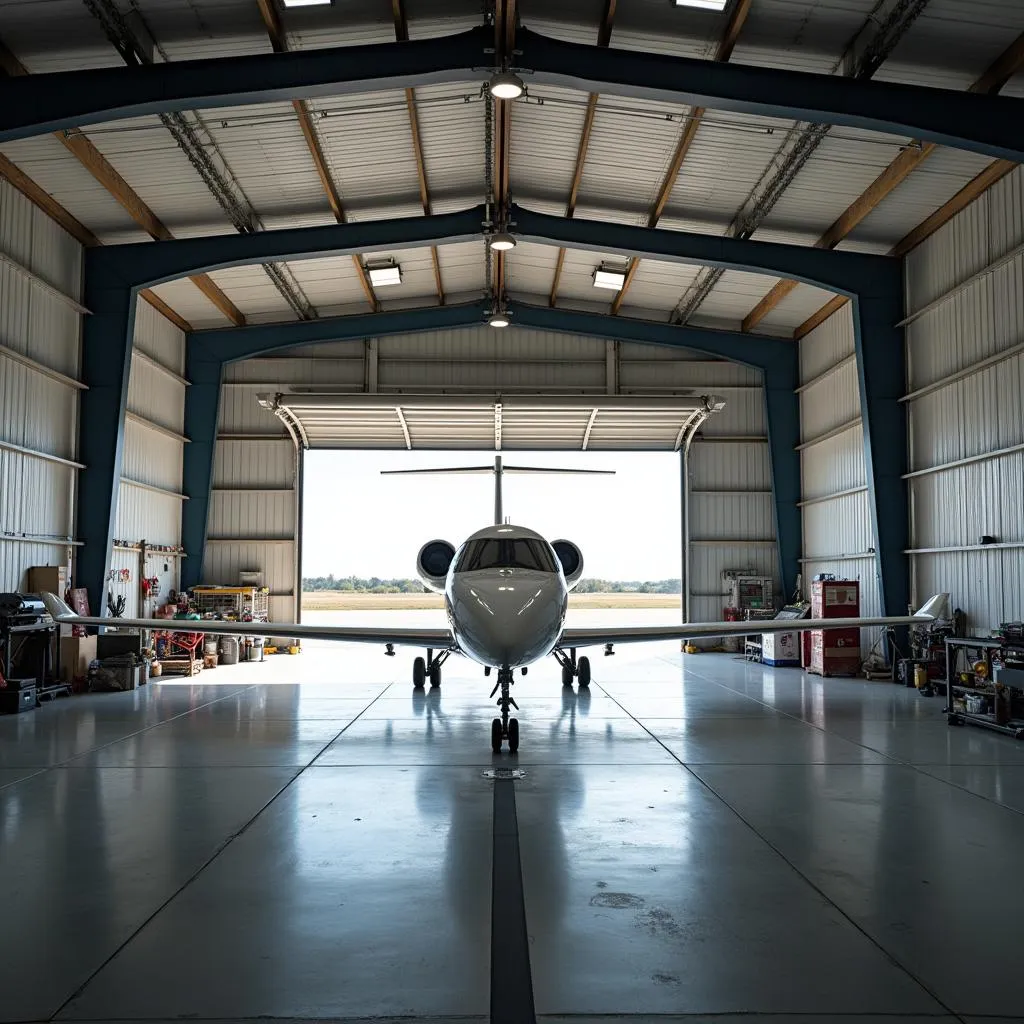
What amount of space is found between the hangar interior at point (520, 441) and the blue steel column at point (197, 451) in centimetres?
13

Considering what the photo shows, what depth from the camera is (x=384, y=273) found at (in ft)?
71.2

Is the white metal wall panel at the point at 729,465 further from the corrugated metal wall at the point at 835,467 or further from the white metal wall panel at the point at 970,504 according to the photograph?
the white metal wall panel at the point at 970,504

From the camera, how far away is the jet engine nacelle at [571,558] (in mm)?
14555

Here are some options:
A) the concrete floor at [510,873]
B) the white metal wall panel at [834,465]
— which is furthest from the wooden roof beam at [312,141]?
the white metal wall panel at [834,465]

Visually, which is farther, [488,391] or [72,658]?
[488,391]

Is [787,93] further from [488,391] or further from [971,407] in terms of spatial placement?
[488,391]

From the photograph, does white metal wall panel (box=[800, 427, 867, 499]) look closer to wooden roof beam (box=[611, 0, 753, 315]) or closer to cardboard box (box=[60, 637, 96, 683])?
wooden roof beam (box=[611, 0, 753, 315])

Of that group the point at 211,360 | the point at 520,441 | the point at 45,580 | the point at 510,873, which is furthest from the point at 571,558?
the point at 211,360

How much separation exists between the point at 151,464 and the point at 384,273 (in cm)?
782

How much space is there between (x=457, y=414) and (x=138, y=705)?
13.8m

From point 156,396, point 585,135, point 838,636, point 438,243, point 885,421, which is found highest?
point 585,135

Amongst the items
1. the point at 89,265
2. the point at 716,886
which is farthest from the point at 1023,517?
the point at 89,265

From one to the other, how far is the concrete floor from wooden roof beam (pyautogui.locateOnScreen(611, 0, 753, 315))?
9.81m

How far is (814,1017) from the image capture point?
363cm
